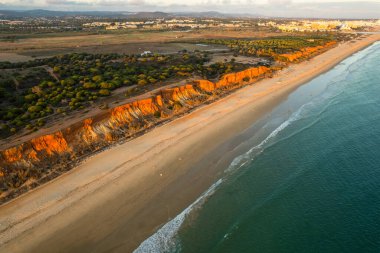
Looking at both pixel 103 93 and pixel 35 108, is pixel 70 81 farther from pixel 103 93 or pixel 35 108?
pixel 35 108

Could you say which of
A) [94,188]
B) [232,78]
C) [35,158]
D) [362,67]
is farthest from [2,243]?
[362,67]

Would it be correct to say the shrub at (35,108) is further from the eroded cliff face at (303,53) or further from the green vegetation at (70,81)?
the eroded cliff face at (303,53)

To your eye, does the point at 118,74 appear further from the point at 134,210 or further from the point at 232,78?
the point at 134,210

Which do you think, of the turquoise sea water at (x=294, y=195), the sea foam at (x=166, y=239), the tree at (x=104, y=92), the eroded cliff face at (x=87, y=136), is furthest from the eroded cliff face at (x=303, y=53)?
the sea foam at (x=166, y=239)

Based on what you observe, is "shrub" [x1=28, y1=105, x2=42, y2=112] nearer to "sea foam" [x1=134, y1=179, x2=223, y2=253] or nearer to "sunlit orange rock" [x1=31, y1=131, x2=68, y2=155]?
"sunlit orange rock" [x1=31, y1=131, x2=68, y2=155]

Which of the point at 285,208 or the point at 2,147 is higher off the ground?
the point at 2,147

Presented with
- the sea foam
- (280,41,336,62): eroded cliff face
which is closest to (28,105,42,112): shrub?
the sea foam

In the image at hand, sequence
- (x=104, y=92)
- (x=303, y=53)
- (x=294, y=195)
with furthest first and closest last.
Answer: (x=303, y=53)
(x=104, y=92)
(x=294, y=195)

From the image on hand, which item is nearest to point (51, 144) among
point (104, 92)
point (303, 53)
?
point (104, 92)
